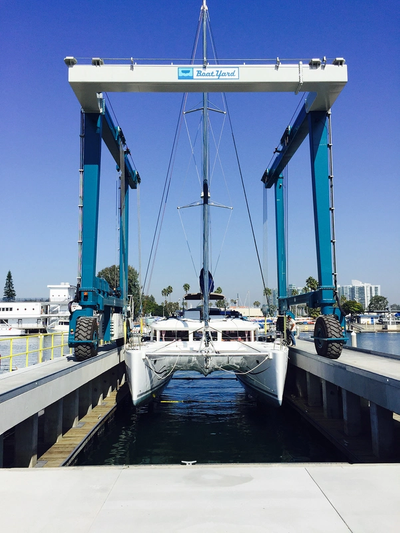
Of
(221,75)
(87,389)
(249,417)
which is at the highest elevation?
(221,75)

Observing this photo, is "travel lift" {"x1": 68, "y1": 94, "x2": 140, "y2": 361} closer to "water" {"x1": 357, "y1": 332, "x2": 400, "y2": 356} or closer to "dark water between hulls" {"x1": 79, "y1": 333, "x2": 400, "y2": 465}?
"dark water between hulls" {"x1": 79, "y1": 333, "x2": 400, "y2": 465}

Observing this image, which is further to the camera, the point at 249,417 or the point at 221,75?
the point at 249,417

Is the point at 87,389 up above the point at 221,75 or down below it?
below

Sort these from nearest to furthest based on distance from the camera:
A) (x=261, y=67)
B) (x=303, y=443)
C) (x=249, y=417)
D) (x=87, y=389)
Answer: (x=303, y=443)
(x=261, y=67)
(x=87, y=389)
(x=249, y=417)

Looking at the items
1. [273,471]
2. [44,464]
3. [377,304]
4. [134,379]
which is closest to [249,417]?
[134,379]

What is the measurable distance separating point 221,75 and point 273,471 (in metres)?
11.1

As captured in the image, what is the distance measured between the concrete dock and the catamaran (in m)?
6.55

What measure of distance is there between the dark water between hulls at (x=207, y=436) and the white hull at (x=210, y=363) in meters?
1.16

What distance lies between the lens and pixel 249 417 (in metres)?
15.1

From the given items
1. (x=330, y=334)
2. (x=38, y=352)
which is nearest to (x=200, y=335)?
(x=330, y=334)

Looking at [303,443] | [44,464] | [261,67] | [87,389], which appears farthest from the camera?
[87,389]

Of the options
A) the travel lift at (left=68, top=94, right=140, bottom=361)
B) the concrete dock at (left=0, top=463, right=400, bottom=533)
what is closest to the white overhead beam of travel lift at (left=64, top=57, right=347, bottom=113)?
the travel lift at (left=68, top=94, right=140, bottom=361)

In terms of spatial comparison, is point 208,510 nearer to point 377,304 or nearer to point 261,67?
point 261,67

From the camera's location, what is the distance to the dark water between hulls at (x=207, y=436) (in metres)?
10.7
